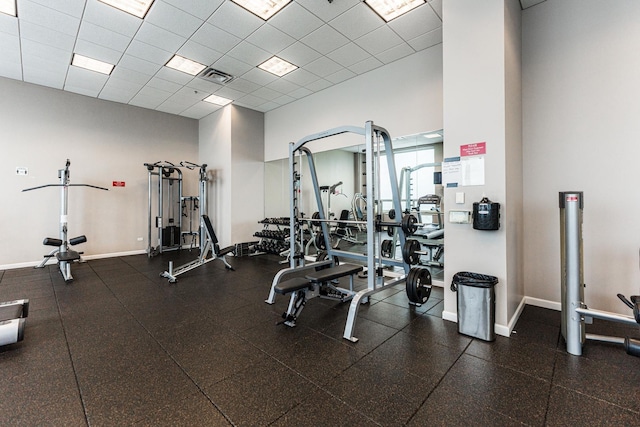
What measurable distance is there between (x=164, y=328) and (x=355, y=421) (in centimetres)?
214

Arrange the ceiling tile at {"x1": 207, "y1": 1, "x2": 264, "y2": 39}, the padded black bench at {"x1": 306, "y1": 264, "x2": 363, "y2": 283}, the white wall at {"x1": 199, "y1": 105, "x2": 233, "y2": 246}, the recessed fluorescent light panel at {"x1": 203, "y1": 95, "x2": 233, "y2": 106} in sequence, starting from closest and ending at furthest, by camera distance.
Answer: the padded black bench at {"x1": 306, "y1": 264, "x2": 363, "y2": 283}
the ceiling tile at {"x1": 207, "y1": 1, "x2": 264, "y2": 39}
the recessed fluorescent light panel at {"x1": 203, "y1": 95, "x2": 233, "y2": 106}
the white wall at {"x1": 199, "y1": 105, "x2": 233, "y2": 246}

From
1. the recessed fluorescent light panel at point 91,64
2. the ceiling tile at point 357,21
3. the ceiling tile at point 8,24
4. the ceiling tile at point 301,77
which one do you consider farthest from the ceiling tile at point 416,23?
the ceiling tile at point 8,24

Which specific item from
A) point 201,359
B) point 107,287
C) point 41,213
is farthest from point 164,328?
point 41,213

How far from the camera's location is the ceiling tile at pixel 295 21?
351 cm

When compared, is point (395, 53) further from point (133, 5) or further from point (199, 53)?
point (133, 5)

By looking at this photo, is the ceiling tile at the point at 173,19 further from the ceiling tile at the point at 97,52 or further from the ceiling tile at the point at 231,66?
the ceiling tile at the point at 97,52

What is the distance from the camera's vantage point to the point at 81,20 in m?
3.66

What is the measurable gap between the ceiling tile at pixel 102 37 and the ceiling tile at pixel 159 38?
0.26m

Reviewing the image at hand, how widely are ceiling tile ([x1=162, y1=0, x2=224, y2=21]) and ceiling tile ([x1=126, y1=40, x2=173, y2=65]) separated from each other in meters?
1.20

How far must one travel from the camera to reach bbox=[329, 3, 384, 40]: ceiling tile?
3.54 metres

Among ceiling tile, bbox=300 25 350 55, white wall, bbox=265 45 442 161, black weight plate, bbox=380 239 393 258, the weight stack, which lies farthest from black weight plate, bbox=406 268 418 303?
ceiling tile, bbox=300 25 350 55

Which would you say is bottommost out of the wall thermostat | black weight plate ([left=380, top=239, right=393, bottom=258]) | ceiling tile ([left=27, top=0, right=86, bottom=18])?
black weight plate ([left=380, top=239, right=393, bottom=258])

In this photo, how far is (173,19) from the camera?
12.0 feet

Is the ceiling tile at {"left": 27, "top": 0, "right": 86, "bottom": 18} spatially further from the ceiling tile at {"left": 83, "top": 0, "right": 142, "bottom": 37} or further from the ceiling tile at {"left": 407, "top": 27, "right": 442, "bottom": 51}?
the ceiling tile at {"left": 407, "top": 27, "right": 442, "bottom": 51}
